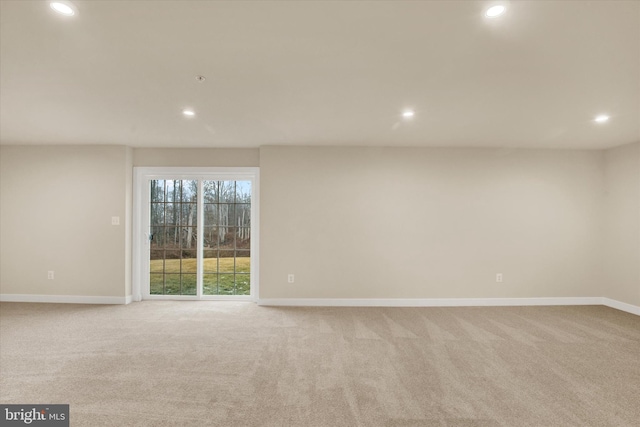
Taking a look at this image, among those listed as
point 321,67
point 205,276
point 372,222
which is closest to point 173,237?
point 205,276

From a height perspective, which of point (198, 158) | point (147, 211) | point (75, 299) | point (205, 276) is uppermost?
point (198, 158)

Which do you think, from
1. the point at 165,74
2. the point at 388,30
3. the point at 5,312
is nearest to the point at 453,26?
the point at 388,30

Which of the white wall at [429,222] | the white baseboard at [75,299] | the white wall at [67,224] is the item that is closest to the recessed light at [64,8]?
the white wall at [429,222]

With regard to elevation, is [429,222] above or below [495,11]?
below

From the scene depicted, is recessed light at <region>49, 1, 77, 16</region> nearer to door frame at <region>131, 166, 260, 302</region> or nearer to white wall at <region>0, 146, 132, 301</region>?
door frame at <region>131, 166, 260, 302</region>

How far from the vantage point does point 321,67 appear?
2.20 m

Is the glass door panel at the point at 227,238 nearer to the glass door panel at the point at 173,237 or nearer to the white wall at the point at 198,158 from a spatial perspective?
the glass door panel at the point at 173,237

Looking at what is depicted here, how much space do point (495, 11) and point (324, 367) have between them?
9.14ft

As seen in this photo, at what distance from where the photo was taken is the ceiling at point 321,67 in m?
1.64

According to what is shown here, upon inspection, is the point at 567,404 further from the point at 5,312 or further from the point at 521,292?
the point at 5,312

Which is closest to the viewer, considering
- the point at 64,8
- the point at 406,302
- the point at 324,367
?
the point at 64,8

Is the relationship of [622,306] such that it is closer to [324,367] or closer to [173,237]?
[324,367]

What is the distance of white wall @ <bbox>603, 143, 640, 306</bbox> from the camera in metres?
4.33

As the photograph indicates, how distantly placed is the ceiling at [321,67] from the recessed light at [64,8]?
0.16 feet
